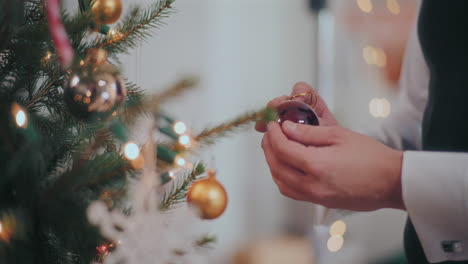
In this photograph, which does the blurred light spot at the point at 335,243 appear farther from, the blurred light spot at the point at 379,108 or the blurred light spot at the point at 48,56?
the blurred light spot at the point at 48,56

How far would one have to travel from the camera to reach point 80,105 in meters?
0.43

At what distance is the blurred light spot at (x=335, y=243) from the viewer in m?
1.54

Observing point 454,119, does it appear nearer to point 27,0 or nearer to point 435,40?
point 435,40

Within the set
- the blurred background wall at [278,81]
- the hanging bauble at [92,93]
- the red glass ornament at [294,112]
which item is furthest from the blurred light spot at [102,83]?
the blurred background wall at [278,81]

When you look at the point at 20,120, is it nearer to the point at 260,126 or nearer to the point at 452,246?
the point at 260,126

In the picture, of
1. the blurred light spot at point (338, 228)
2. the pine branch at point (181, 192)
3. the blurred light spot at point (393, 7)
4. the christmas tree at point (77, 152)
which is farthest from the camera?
the blurred light spot at point (393, 7)

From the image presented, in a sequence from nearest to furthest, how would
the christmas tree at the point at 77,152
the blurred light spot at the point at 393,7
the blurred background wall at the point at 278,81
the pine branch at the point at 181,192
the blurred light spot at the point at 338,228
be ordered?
1. the christmas tree at the point at 77,152
2. the pine branch at the point at 181,192
3. the blurred background wall at the point at 278,81
4. the blurred light spot at the point at 338,228
5. the blurred light spot at the point at 393,7

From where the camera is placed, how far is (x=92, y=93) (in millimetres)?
422

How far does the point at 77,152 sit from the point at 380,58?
4.94 feet

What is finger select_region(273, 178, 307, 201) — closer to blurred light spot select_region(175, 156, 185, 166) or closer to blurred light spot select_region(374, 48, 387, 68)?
blurred light spot select_region(175, 156, 185, 166)

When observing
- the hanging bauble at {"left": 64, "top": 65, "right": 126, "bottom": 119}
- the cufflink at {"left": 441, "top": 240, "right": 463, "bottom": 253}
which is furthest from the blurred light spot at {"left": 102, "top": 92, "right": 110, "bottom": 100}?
the cufflink at {"left": 441, "top": 240, "right": 463, "bottom": 253}

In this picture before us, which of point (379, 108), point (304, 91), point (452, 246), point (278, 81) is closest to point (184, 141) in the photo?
point (304, 91)

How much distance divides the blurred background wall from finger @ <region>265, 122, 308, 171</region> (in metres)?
0.79

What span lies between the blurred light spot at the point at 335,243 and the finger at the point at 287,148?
1112 millimetres
